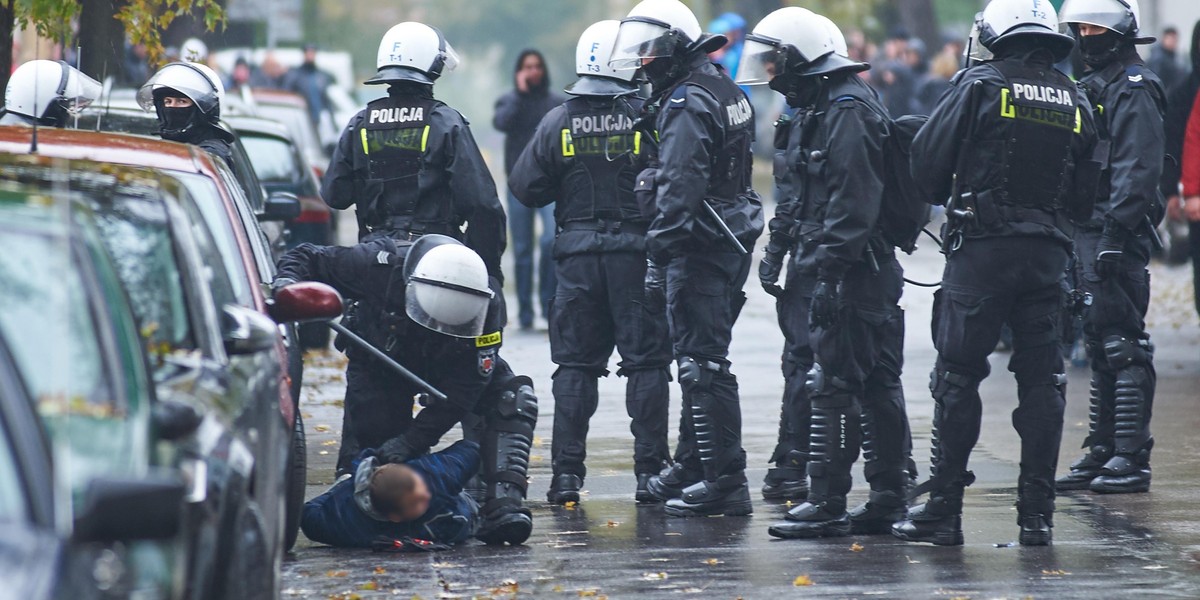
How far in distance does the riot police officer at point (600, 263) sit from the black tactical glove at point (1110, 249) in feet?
6.43

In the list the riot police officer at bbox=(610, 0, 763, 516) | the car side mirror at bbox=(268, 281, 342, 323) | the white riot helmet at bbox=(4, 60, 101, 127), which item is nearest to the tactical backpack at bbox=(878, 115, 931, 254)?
the riot police officer at bbox=(610, 0, 763, 516)

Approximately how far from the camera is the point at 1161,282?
756 inches

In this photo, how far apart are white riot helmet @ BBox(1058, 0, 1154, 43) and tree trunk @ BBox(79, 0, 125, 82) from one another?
535 cm

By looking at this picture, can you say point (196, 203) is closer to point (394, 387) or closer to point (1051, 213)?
point (394, 387)

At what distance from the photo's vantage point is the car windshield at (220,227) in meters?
6.23

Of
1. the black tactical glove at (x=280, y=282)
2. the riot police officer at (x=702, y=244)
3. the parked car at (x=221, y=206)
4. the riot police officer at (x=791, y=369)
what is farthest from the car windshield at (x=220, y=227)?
the riot police officer at (x=791, y=369)

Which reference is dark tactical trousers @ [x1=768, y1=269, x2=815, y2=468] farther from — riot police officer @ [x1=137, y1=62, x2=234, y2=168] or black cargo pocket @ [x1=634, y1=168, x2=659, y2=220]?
riot police officer @ [x1=137, y1=62, x2=234, y2=168]

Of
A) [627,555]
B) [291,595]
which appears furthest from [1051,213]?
[291,595]

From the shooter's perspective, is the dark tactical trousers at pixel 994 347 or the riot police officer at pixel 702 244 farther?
the riot police officer at pixel 702 244

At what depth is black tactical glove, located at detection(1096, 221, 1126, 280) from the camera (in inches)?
334

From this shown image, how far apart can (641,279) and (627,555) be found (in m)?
1.75

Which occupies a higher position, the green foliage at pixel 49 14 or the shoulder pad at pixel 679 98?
the green foliage at pixel 49 14

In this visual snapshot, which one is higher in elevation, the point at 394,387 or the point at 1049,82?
the point at 1049,82

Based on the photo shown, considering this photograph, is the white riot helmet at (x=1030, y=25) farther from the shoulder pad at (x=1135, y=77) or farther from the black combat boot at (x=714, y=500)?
the black combat boot at (x=714, y=500)
